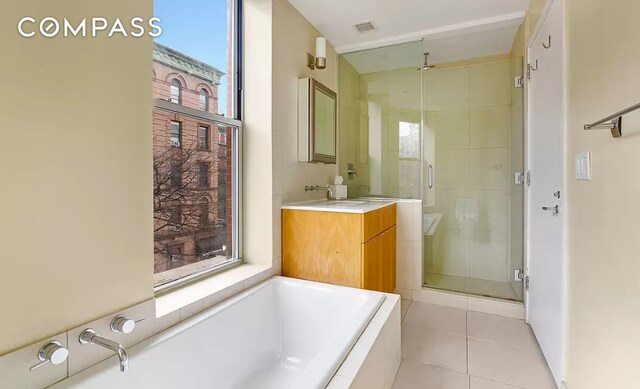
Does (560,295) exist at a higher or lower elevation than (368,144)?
lower

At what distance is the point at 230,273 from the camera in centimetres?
195

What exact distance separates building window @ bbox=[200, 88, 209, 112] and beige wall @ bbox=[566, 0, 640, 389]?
187cm

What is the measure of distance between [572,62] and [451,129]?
1794 millimetres

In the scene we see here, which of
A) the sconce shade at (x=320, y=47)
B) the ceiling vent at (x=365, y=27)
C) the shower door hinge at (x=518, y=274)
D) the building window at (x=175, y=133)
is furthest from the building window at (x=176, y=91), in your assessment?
the shower door hinge at (x=518, y=274)

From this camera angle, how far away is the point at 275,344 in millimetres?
1803

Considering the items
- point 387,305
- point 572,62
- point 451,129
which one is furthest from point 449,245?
point 572,62

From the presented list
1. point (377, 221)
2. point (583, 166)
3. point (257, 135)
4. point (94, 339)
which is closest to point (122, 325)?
point (94, 339)

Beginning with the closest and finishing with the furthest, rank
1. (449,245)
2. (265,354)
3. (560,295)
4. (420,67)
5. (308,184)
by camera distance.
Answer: (560,295)
(265,354)
(308,184)
(420,67)
(449,245)

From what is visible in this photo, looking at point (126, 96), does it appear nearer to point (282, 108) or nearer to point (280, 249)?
point (282, 108)

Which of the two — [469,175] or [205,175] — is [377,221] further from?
[469,175]

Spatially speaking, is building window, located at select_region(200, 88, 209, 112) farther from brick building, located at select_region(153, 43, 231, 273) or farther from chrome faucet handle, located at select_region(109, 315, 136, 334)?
chrome faucet handle, located at select_region(109, 315, 136, 334)

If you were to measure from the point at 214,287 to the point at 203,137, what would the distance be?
0.87 meters

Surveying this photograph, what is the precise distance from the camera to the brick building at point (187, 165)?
1.57 m

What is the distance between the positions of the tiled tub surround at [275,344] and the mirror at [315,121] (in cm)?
102
